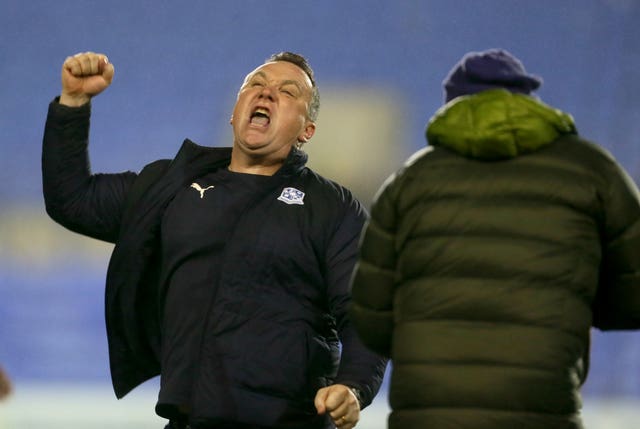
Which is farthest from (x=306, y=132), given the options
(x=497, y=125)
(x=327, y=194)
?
(x=497, y=125)

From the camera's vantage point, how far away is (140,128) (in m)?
5.18

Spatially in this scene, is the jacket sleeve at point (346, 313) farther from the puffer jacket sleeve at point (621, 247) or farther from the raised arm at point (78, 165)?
the puffer jacket sleeve at point (621, 247)

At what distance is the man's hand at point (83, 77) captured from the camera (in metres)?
3.09

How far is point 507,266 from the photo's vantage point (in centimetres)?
218

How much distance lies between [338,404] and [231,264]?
0.41 metres

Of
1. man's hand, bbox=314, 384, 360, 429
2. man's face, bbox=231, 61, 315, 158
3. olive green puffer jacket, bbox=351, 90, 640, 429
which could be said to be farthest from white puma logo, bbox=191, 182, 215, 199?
olive green puffer jacket, bbox=351, 90, 640, 429

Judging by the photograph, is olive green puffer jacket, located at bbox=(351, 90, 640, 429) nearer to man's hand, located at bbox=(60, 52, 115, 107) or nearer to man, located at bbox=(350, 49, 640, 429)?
man, located at bbox=(350, 49, 640, 429)

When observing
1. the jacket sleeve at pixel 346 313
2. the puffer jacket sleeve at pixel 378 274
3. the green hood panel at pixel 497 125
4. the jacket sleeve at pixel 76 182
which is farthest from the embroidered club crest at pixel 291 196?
the green hood panel at pixel 497 125

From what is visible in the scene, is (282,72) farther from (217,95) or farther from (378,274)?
(217,95)

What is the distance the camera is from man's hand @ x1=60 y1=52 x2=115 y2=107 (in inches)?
122

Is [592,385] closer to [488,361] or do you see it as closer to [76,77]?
[76,77]

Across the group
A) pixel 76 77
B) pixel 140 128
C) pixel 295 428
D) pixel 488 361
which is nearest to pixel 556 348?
pixel 488 361

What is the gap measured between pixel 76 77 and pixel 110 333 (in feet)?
1.89

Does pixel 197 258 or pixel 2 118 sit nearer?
pixel 197 258
